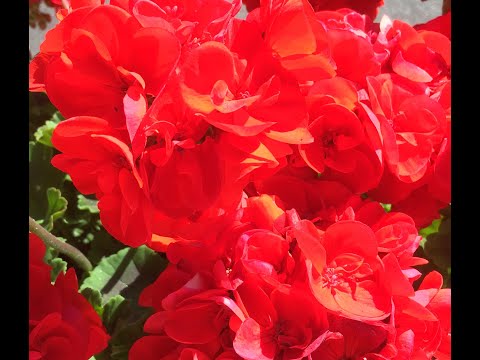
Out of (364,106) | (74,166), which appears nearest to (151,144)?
(74,166)

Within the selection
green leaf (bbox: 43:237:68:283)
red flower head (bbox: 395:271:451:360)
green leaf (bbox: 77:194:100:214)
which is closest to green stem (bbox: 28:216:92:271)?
green leaf (bbox: 43:237:68:283)

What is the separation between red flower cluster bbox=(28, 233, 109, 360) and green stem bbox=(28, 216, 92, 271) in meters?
0.22

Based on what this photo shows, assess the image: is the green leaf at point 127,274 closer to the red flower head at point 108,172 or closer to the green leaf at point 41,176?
the green leaf at point 41,176

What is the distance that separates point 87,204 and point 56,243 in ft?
Answer: 0.92

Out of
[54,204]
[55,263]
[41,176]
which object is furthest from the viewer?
[41,176]

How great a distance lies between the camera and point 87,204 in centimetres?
118

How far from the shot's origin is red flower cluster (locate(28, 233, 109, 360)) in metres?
0.58

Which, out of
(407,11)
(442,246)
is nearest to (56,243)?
(442,246)

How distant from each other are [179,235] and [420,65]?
36 cm

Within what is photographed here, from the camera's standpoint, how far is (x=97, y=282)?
1036mm

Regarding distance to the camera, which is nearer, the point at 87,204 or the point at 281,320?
the point at 281,320

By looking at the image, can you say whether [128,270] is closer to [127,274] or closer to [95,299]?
[127,274]

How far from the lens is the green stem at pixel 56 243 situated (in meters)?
0.86
